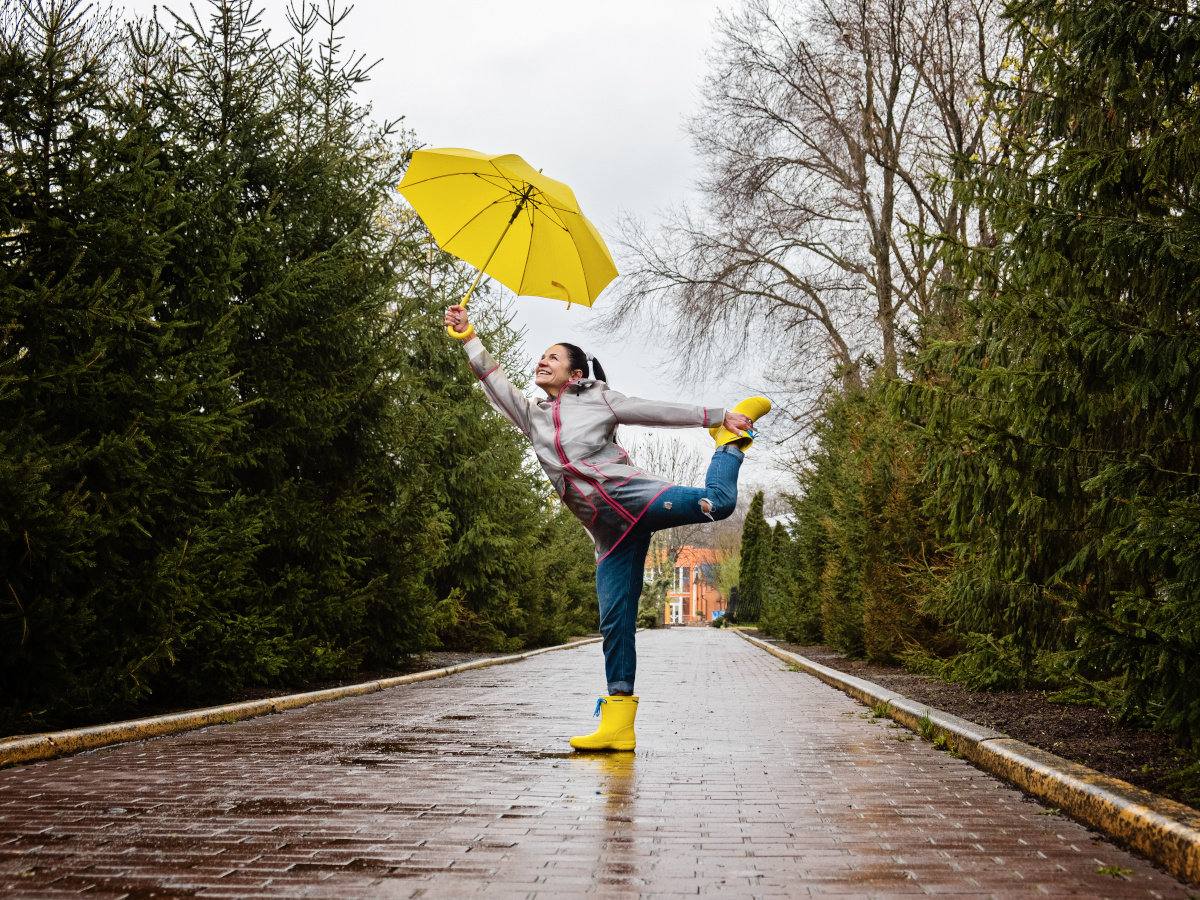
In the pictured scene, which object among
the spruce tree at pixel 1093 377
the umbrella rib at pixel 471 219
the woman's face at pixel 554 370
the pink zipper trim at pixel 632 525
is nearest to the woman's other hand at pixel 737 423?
the pink zipper trim at pixel 632 525

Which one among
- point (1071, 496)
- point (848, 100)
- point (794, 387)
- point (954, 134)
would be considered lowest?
point (1071, 496)

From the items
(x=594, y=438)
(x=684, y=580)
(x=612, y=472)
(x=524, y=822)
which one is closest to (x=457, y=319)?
(x=594, y=438)

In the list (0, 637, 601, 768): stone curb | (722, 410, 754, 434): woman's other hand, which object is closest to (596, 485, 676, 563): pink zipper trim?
(722, 410, 754, 434): woman's other hand

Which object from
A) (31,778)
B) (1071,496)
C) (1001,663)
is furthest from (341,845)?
(1001,663)

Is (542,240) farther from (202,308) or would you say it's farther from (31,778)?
(31,778)

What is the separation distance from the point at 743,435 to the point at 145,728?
14.8 feet

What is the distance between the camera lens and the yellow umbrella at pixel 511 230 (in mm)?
6734

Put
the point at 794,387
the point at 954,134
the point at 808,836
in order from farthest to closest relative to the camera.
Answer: the point at 794,387, the point at 954,134, the point at 808,836

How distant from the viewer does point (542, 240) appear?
6980 millimetres

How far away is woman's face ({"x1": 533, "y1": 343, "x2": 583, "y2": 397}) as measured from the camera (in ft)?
20.9

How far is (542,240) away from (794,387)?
21.1 m

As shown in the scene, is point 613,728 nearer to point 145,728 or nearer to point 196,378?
point 145,728

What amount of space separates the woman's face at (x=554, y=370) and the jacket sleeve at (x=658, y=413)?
0.24m

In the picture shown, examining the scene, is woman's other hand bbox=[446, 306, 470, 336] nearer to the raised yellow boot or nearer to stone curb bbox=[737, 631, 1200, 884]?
the raised yellow boot
